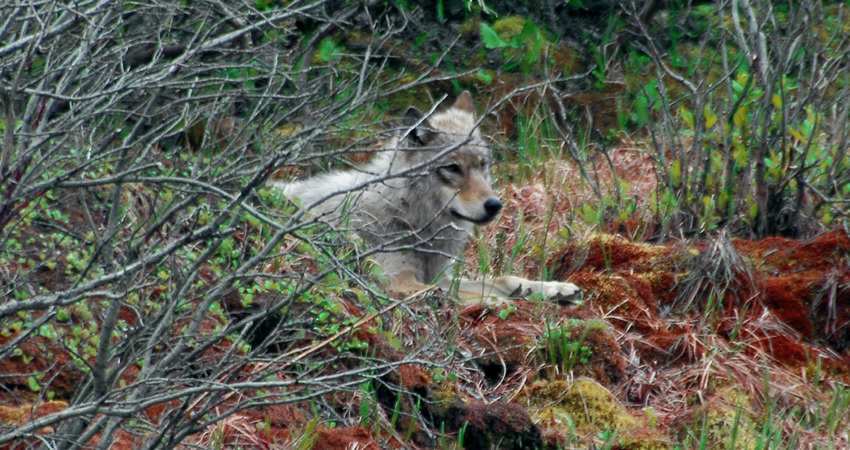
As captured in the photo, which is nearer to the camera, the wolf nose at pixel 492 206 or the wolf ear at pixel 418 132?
the wolf ear at pixel 418 132

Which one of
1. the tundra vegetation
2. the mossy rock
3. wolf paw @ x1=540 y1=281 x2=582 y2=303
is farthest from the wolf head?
the mossy rock

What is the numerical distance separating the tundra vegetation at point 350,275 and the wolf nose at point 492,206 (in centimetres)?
28

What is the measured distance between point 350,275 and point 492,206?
3.79 m

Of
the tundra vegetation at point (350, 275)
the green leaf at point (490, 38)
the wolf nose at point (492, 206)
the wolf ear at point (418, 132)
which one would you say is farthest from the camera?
the green leaf at point (490, 38)

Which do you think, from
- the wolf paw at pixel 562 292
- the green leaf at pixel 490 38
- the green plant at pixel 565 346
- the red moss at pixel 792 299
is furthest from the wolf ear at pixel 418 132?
the green leaf at pixel 490 38

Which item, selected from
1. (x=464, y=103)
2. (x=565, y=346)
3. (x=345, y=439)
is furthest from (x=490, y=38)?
(x=345, y=439)

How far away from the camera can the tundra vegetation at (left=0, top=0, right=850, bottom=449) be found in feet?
10.0

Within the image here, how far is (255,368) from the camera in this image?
4230 millimetres

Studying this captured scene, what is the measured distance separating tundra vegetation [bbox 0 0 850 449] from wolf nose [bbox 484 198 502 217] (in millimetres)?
284

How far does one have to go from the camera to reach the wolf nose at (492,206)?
6.57 metres

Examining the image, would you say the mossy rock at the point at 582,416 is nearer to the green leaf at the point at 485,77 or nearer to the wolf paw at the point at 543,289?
the wolf paw at the point at 543,289

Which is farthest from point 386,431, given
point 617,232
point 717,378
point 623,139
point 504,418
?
point 623,139

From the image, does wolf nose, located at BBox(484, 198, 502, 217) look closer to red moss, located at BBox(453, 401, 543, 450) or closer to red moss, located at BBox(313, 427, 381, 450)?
red moss, located at BBox(453, 401, 543, 450)

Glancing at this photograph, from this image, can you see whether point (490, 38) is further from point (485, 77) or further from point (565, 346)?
point (565, 346)
